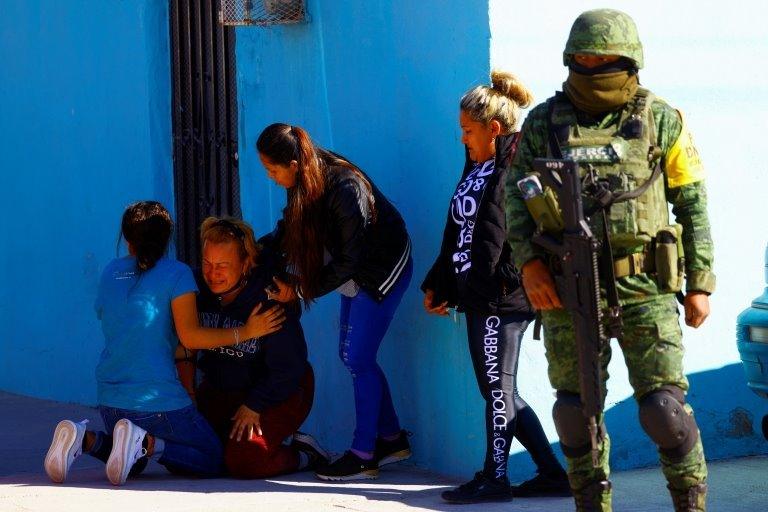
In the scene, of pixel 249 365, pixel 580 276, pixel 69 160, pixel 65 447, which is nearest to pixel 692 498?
pixel 580 276

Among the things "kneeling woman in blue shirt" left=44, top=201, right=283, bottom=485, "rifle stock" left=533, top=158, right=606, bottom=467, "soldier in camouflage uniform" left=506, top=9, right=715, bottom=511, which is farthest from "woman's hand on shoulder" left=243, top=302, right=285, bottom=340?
"rifle stock" left=533, top=158, right=606, bottom=467

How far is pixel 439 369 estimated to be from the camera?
20.8 feet

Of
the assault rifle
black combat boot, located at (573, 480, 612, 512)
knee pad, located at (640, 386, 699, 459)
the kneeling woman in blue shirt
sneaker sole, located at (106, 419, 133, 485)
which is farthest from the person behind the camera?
the kneeling woman in blue shirt

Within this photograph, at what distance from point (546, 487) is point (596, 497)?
1.14 metres

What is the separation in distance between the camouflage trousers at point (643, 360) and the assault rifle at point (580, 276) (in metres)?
0.11

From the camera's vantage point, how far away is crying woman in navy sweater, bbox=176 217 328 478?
6.25 meters

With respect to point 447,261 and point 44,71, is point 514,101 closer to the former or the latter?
point 447,261

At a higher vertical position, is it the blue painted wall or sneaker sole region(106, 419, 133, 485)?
the blue painted wall

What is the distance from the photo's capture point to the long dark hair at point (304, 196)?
19.6 feet

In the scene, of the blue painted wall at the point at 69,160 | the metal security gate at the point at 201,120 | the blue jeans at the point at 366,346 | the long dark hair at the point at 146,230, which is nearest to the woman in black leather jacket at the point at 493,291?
the blue jeans at the point at 366,346

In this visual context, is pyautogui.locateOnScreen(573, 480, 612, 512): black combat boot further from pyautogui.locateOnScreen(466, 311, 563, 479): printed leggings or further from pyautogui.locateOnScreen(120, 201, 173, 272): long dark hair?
pyautogui.locateOnScreen(120, 201, 173, 272): long dark hair

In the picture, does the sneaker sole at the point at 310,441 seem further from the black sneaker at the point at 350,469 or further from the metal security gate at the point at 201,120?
the metal security gate at the point at 201,120

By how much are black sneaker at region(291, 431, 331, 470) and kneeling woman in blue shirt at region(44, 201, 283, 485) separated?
41cm

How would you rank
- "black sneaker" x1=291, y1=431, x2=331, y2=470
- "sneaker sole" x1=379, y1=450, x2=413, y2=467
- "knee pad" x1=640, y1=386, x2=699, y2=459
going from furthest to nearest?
1. "black sneaker" x1=291, y1=431, x2=331, y2=470
2. "sneaker sole" x1=379, y1=450, x2=413, y2=467
3. "knee pad" x1=640, y1=386, x2=699, y2=459
